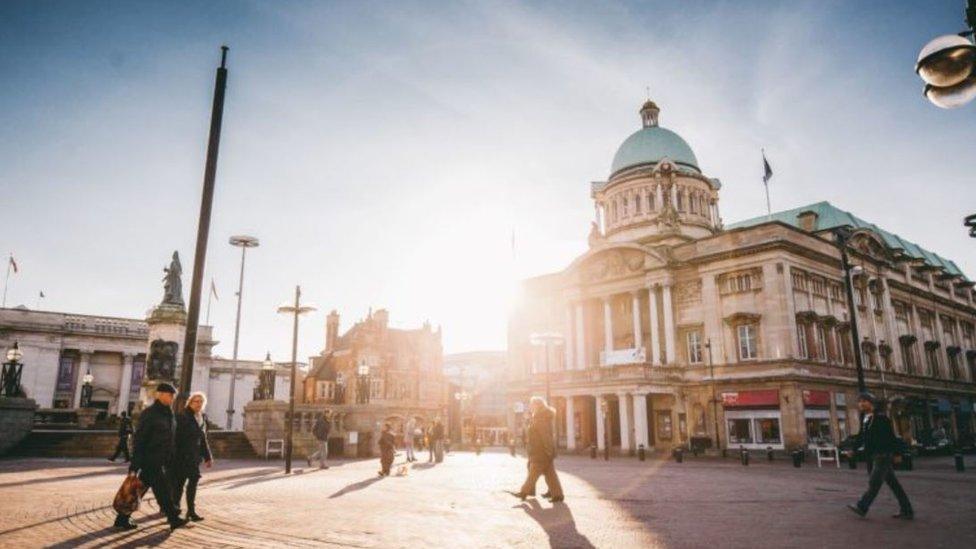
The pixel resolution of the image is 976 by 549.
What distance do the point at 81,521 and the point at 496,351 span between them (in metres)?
96.6

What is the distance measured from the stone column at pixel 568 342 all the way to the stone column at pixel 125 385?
39837 millimetres

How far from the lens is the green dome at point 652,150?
177 feet

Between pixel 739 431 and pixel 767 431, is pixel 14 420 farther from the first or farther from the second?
pixel 767 431

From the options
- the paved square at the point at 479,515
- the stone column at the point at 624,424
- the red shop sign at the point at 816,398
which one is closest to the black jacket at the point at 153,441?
the paved square at the point at 479,515

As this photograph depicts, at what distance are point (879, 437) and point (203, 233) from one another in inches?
435

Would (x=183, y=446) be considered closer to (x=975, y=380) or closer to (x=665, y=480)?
(x=665, y=480)

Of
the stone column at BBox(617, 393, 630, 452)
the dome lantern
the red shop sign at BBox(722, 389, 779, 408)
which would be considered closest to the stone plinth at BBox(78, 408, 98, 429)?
the stone column at BBox(617, 393, 630, 452)

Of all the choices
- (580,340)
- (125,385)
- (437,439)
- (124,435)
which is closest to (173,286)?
(124,435)

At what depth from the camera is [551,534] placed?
7832 millimetres

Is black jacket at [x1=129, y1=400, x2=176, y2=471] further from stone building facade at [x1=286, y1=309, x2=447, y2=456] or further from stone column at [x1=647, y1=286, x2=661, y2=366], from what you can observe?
stone building facade at [x1=286, y1=309, x2=447, y2=456]

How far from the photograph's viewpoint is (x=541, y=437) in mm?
11406

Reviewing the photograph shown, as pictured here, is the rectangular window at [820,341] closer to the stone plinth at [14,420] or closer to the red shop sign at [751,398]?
the red shop sign at [751,398]

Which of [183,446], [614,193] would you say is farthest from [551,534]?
[614,193]

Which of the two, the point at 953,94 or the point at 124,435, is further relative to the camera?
the point at 124,435
